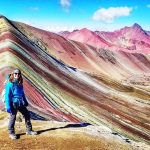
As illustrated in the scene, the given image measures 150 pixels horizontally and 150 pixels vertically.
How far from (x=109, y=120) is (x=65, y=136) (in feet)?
152

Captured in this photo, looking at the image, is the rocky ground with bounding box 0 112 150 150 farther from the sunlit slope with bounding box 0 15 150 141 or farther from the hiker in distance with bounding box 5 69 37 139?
the sunlit slope with bounding box 0 15 150 141

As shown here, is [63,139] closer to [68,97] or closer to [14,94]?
[14,94]

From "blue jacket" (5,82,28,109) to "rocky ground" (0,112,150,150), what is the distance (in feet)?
8.84

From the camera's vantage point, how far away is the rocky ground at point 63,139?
24.1m

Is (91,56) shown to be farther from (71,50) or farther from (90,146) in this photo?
(90,146)

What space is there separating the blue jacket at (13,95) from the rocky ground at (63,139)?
2693 millimetres

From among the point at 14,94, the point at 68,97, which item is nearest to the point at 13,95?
the point at 14,94

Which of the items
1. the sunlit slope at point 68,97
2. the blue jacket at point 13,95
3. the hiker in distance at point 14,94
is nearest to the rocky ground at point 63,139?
the hiker in distance at point 14,94

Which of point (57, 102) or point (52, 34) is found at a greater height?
point (52, 34)

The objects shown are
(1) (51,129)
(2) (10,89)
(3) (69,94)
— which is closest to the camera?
(2) (10,89)

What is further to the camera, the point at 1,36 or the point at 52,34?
the point at 52,34

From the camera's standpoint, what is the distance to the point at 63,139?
25.2 metres

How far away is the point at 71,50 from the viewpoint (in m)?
185

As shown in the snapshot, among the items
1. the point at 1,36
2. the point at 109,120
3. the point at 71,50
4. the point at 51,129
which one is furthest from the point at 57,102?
the point at 71,50
